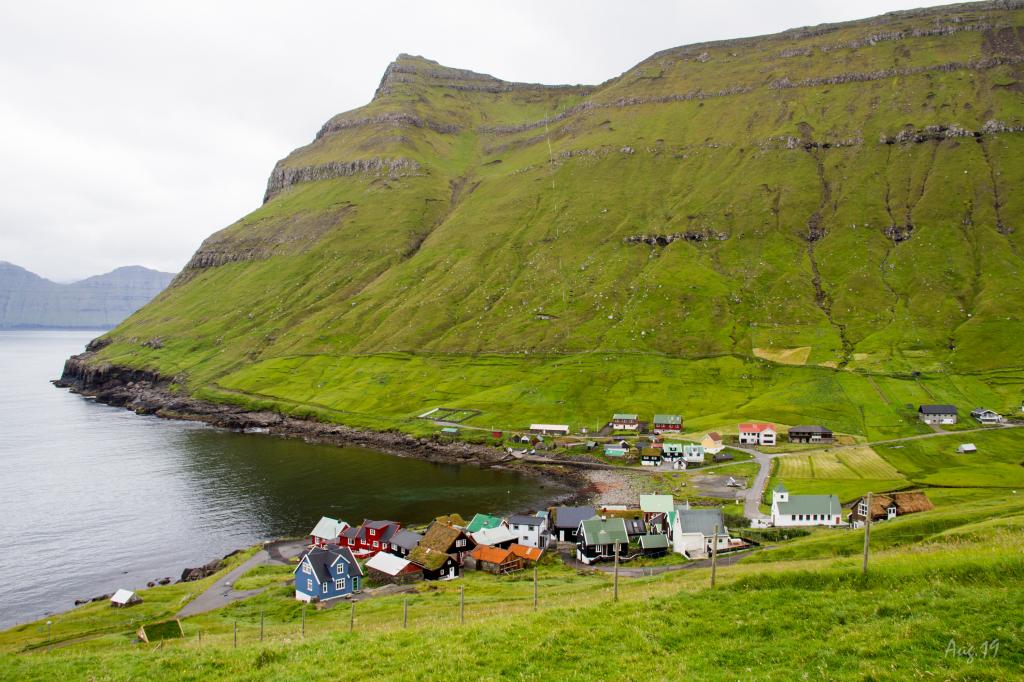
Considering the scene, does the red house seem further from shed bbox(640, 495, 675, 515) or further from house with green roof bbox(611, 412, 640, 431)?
house with green roof bbox(611, 412, 640, 431)

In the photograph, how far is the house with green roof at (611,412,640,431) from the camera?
488ft

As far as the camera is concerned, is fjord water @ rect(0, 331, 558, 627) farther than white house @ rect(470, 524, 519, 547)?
Yes

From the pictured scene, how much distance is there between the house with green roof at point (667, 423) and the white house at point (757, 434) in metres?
14.2

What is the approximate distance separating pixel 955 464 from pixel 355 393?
14993cm

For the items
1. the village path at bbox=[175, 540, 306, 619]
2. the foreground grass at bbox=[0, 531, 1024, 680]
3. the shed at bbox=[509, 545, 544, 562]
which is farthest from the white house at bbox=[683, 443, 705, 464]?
the foreground grass at bbox=[0, 531, 1024, 680]

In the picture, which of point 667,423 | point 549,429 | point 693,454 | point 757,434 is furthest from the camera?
point 549,429

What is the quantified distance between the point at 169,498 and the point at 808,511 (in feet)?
350

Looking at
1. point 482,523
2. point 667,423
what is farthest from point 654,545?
point 667,423

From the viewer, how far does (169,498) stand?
112 metres

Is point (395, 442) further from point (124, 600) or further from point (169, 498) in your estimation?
point (124, 600)

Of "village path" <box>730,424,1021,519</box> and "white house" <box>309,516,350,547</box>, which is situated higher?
"village path" <box>730,424,1021,519</box>

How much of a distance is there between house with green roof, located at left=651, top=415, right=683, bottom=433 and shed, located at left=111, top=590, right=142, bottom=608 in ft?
357

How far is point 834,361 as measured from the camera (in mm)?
169750

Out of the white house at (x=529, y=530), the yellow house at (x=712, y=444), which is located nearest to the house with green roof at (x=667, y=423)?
the yellow house at (x=712, y=444)
